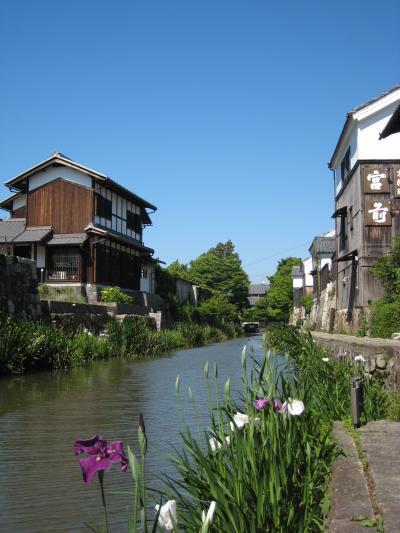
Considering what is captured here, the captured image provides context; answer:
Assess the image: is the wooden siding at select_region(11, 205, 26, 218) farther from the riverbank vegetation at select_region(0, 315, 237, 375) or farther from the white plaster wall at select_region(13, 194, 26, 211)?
the riverbank vegetation at select_region(0, 315, 237, 375)

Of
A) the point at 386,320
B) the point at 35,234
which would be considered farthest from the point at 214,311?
the point at 386,320

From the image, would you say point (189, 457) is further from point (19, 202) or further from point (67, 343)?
point (19, 202)

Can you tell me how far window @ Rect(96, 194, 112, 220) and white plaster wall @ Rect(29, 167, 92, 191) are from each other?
1188mm

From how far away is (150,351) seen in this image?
2230 centimetres

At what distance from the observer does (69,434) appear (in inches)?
251

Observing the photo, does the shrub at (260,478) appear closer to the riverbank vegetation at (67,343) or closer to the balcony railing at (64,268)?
the riverbank vegetation at (67,343)

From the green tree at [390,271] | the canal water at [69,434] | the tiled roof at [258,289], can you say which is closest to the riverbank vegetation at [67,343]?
the canal water at [69,434]

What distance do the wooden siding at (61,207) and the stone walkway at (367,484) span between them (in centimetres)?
2864

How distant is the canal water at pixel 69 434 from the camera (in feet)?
12.8

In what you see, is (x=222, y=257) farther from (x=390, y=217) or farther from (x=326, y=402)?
(x=326, y=402)

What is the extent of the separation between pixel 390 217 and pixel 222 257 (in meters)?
55.5

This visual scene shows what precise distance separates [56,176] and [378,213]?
Answer: 731 inches

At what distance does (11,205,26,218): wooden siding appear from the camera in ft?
109

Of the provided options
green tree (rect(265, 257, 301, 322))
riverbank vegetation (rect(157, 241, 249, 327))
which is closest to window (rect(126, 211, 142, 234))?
riverbank vegetation (rect(157, 241, 249, 327))
